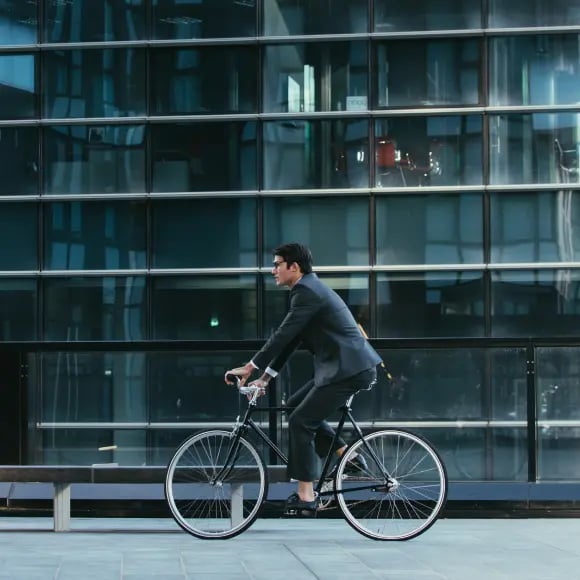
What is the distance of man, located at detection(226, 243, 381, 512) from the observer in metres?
9.07

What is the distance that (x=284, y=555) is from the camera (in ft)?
28.5

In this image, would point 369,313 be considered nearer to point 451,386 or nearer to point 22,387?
point 451,386

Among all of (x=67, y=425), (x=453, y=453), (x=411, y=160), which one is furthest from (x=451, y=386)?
(x=67, y=425)

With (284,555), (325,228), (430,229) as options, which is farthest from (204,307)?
(284,555)

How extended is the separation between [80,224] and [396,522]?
6.53 m

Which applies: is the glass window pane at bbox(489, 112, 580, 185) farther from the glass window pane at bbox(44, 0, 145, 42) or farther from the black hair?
the black hair

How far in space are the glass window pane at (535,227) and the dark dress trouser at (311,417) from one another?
5570 millimetres

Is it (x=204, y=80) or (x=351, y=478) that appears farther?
(x=204, y=80)

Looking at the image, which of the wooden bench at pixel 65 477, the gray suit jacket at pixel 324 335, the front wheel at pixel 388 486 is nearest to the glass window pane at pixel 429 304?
the wooden bench at pixel 65 477

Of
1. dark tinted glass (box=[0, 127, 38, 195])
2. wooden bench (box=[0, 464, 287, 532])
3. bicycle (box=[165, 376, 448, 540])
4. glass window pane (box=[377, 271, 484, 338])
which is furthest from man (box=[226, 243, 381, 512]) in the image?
dark tinted glass (box=[0, 127, 38, 195])

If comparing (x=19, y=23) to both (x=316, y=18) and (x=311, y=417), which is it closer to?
(x=316, y=18)

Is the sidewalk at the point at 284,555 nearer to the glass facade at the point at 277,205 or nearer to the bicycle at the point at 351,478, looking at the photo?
the bicycle at the point at 351,478

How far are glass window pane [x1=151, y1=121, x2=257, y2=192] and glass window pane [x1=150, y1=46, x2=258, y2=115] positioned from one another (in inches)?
7.8

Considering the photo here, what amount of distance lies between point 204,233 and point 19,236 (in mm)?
A: 2000
